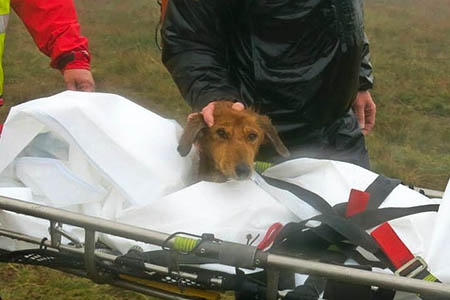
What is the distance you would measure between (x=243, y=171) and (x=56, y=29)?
1.29 m

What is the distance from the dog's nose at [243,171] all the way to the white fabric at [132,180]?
31mm

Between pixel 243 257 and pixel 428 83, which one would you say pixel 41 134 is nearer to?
pixel 243 257

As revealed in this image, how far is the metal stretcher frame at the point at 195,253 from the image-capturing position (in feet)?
4.59

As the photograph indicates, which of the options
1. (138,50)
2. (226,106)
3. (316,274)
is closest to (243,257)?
(316,274)

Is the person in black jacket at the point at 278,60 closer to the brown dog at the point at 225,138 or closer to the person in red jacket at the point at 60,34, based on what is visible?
the brown dog at the point at 225,138

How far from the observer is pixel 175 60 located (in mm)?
2354

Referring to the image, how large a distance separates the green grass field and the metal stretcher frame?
2.10 metres

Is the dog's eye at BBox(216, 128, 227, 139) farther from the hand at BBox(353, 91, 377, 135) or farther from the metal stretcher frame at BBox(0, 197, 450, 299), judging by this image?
the hand at BBox(353, 91, 377, 135)

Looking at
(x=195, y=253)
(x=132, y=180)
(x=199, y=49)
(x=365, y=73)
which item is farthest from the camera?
(x=365, y=73)

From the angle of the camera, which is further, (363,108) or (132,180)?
(363,108)

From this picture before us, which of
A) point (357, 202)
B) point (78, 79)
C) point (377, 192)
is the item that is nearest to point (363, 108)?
point (377, 192)

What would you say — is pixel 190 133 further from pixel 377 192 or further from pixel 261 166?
pixel 377 192

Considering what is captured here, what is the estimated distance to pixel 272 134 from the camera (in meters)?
2.27

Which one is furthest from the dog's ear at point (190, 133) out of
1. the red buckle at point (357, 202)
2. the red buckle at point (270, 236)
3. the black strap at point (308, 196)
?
the red buckle at point (357, 202)
